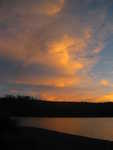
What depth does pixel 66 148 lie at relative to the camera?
10.8m

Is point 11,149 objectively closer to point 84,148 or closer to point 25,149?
point 25,149

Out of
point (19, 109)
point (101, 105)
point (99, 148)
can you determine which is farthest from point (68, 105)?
point (99, 148)

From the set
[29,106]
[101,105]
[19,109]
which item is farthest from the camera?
[101,105]

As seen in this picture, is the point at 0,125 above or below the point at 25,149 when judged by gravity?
above

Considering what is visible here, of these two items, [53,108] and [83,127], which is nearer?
[83,127]

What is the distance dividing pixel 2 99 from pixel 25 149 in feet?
273

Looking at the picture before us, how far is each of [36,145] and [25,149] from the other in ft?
4.01

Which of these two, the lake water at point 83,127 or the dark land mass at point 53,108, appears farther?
the dark land mass at point 53,108

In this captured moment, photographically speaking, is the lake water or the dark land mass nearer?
the lake water

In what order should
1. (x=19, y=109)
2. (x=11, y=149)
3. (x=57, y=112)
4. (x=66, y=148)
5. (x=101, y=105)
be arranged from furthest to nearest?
1. (x=101, y=105)
2. (x=57, y=112)
3. (x=19, y=109)
4. (x=66, y=148)
5. (x=11, y=149)

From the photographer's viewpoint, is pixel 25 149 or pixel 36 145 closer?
pixel 25 149

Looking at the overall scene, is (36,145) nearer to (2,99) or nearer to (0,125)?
(0,125)

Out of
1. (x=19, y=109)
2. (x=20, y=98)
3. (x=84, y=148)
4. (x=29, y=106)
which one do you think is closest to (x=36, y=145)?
(x=84, y=148)

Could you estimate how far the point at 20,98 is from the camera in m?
103
